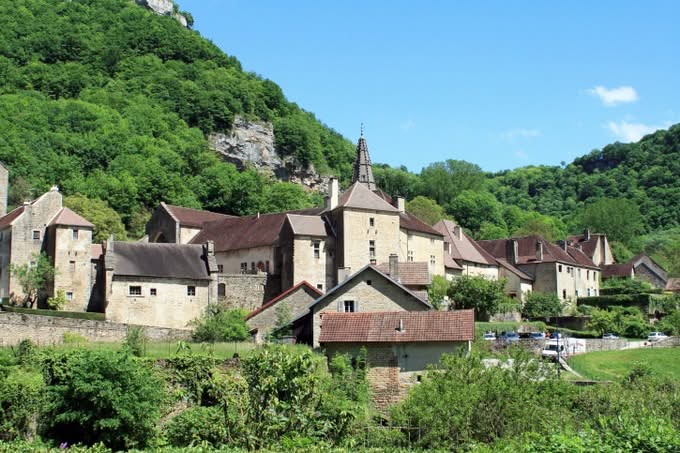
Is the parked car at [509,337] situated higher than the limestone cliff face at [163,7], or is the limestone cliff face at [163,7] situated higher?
the limestone cliff face at [163,7]

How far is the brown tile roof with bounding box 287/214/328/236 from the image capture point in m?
61.3

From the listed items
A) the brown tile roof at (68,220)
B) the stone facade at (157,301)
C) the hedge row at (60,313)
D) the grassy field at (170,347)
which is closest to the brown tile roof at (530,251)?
the stone facade at (157,301)

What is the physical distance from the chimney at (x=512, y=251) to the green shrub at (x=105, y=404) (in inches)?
2290

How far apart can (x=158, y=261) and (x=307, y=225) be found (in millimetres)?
10714

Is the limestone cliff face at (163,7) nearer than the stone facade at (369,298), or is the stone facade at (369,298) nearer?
the stone facade at (369,298)

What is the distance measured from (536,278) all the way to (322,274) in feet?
92.8

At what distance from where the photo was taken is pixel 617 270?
9638cm

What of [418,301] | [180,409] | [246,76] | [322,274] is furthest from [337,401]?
[246,76]

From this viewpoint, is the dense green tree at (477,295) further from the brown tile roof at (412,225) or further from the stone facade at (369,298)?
the stone facade at (369,298)

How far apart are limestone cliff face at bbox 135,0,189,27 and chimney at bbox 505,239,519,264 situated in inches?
4621

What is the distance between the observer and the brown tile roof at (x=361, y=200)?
62.0 metres

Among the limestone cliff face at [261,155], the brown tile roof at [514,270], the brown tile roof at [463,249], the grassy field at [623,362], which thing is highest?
the limestone cliff face at [261,155]

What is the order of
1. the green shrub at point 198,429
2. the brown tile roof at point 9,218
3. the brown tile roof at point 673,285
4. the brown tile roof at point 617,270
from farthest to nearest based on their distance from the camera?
the brown tile roof at point 617,270 → the brown tile roof at point 673,285 → the brown tile roof at point 9,218 → the green shrub at point 198,429

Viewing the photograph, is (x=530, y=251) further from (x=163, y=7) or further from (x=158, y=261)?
(x=163, y=7)
